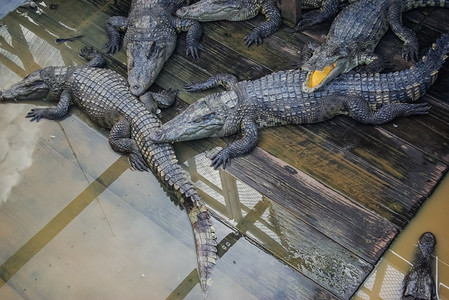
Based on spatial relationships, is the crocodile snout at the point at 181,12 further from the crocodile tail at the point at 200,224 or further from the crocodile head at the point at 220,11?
the crocodile tail at the point at 200,224

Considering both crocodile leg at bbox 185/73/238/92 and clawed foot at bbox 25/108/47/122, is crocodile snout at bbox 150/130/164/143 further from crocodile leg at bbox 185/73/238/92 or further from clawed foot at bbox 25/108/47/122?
clawed foot at bbox 25/108/47/122

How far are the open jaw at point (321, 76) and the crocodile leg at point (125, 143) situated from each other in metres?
1.31

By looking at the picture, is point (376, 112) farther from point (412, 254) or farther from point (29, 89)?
point (29, 89)

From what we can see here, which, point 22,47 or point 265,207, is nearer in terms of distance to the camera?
point 265,207

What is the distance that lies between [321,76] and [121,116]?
60.0 inches

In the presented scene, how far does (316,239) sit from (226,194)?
0.70 meters

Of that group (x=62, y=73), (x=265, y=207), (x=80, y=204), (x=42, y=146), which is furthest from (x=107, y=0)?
(x=265, y=207)

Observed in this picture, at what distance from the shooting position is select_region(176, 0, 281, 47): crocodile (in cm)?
471

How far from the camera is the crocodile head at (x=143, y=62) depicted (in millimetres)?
4359

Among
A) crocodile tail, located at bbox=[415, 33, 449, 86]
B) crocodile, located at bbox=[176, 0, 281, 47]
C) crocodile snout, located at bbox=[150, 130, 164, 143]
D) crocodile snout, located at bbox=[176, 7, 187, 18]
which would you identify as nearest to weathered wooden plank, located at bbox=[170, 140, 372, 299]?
crocodile snout, located at bbox=[150, 130, 164, 143]

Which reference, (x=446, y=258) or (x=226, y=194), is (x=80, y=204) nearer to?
(x=226, y=194)

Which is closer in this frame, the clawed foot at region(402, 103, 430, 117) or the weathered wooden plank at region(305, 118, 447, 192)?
the weathered wooden plank at region(305, 118, 447, 192)

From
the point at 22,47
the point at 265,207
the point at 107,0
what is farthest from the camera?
the point at 107,0

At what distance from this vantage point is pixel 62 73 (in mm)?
4438
